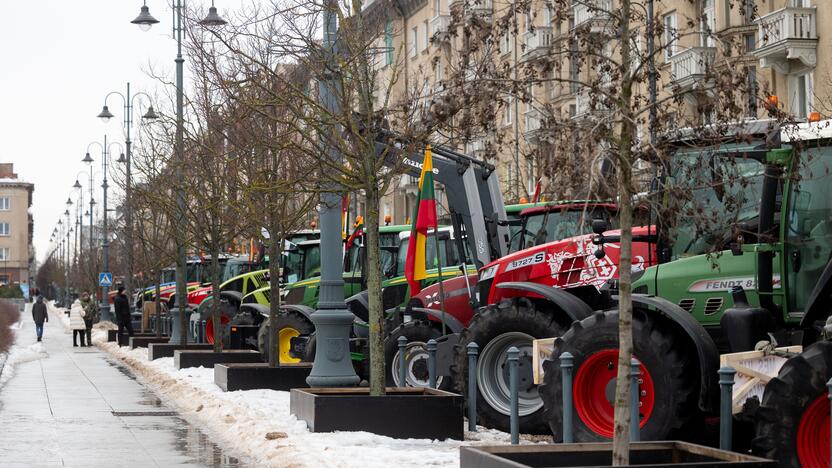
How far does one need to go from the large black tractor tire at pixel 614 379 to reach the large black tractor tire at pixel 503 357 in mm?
2148

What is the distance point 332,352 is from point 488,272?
210cm

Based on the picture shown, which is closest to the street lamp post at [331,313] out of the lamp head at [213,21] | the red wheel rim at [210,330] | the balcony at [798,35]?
the lamp head at [213,21]

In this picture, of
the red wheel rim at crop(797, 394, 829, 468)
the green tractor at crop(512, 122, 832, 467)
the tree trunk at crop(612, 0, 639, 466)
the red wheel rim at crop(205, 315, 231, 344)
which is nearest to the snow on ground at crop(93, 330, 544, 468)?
the green tractor at crop(512, 122, 832, 467)

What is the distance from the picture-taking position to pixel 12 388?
22.6 metres

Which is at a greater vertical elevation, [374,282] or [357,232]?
[357,232]

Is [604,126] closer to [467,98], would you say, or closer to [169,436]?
[467,98]

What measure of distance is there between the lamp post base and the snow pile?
9783 millimetres

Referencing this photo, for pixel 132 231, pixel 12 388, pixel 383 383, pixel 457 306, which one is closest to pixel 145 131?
pixel 132 231

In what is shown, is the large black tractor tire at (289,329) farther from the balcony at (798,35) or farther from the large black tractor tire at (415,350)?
the balcony at (798,35)

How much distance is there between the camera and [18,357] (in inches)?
1341

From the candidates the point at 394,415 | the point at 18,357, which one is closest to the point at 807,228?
the point at 394,415

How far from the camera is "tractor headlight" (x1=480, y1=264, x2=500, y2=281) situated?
16.0m

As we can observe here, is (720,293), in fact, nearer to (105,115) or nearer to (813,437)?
(813,437)

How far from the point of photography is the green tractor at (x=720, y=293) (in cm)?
1016
